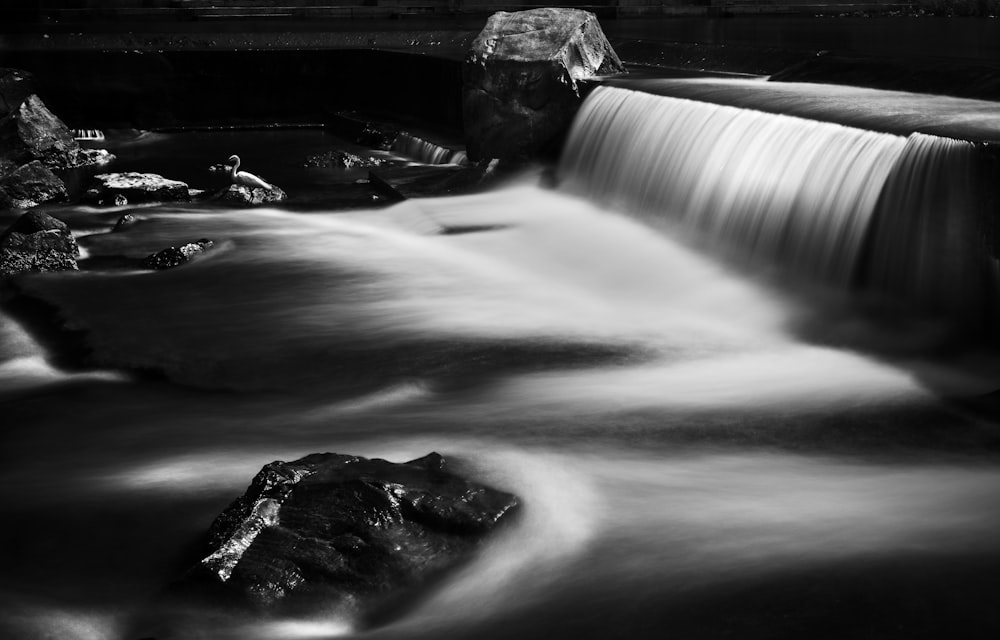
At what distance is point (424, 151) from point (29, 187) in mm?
3960

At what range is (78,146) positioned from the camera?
13.9 m

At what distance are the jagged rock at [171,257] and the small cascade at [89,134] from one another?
7530mm

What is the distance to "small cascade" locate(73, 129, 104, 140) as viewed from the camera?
15562 millimetres

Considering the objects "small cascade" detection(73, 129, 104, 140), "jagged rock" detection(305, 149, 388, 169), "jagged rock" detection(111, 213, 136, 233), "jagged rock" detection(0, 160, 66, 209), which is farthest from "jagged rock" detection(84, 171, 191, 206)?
"small cascade" detection(73, 129, 104, 140)

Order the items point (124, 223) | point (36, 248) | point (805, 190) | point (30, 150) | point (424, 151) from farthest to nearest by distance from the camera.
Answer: point (424, 151) < point (30, 150) < point (124, 223) < point (36, 248) < point (805, 190)

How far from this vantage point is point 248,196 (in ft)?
36.6

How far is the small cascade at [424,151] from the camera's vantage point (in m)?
12.6

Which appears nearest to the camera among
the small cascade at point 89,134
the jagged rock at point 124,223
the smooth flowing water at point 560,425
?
the smooth flowing water at point 560,425

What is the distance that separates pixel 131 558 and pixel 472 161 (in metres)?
8.12

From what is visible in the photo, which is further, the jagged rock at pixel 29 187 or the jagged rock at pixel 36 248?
the jagged rock at pixel 29 187

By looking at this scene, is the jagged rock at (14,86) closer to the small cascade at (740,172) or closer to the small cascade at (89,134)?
the small cascade at (89,134)

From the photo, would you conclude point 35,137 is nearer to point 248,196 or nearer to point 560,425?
point 248,196

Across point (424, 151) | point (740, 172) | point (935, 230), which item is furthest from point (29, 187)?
point (935, 230)

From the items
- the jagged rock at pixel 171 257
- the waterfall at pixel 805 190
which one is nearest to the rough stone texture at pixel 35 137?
the jagged rock at pixel 171 257
